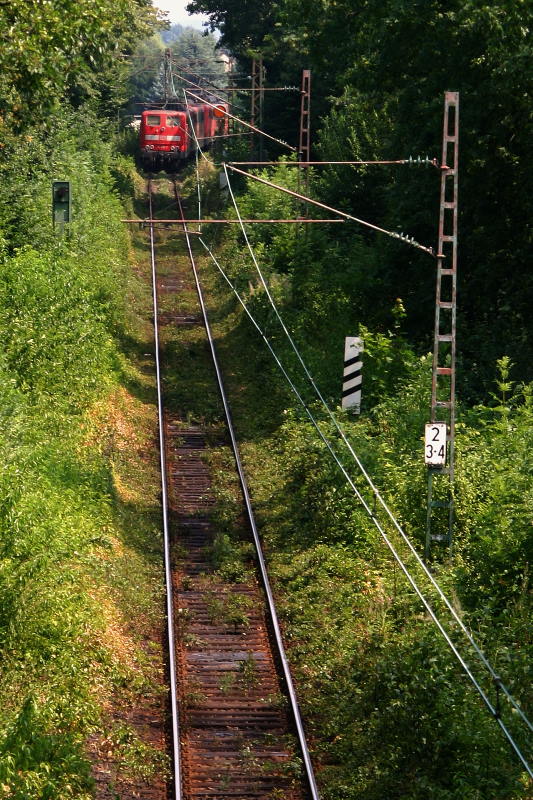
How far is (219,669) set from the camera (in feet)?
45.6

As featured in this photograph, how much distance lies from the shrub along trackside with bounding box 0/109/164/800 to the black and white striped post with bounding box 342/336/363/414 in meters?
4.08

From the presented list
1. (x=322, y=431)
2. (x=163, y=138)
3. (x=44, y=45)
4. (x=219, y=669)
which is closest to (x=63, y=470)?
(x=219, y=669)

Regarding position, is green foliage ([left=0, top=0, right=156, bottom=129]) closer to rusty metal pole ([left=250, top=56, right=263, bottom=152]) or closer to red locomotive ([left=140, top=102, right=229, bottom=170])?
rusty metal pole ([left=250, top=56, right=263, bottom=152])

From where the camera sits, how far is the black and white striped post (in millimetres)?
21234

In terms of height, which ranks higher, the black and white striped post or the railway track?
the black and white striped post

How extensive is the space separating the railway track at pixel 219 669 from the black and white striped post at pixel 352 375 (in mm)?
2421

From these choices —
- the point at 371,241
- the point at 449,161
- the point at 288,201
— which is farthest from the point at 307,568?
the point at 288,201

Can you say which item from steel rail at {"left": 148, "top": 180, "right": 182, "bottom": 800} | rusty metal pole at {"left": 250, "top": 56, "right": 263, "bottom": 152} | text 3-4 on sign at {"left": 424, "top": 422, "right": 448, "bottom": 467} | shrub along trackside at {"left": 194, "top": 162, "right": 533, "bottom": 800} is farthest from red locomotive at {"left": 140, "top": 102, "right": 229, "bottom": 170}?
text 3-4 on sign at {"left": 424, "top": 422, "right": 448, "bottom": 467}

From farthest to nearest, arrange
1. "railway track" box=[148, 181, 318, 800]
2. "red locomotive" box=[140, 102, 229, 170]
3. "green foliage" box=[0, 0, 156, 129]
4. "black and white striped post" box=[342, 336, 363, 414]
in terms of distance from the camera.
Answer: "red locomotive" box=[140, 102, 229, 170], "black and white striped post" box=[342, 336, 363, 414], "green foliage" box=[0, 0, 156, 129], "railway track" box=[148, 181, 318, 800]

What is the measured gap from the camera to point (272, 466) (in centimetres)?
2078

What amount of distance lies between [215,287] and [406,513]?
20078 millimetres

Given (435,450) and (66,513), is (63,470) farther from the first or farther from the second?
(435,450)

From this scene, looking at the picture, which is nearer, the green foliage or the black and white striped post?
the green foliage

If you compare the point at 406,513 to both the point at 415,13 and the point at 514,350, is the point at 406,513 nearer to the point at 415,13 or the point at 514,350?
the point at 514,350
